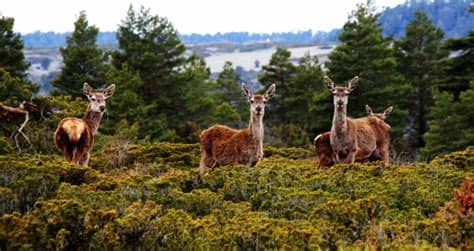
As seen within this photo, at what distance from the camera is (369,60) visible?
37.1 metres

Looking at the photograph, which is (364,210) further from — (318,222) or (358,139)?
(358,139)

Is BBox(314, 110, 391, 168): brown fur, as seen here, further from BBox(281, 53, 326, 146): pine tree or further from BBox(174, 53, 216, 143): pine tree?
→ BBox(281, 53, 326, 146): pine tree

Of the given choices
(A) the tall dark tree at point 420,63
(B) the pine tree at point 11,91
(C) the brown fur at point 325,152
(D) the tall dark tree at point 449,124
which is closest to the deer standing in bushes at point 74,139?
(C) the brown fur at point 325,152

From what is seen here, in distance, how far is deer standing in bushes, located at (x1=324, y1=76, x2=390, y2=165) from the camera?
1345cm

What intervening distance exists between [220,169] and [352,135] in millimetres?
4568

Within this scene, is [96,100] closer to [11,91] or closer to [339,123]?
[339,123]

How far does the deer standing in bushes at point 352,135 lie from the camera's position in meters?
13.5

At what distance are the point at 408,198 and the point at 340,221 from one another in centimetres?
174

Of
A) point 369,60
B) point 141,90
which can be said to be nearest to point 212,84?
point 141,90

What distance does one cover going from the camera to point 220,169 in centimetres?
1007

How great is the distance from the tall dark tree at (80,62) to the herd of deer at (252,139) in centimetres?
2753

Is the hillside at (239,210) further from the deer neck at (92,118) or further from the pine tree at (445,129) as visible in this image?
the pine tree at (445,129)

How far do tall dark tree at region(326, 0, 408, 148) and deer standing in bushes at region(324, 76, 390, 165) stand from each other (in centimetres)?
2073

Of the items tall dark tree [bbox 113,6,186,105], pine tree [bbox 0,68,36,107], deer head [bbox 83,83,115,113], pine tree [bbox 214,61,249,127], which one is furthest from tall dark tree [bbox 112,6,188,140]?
deer head [bbox 83,83,115,113]
